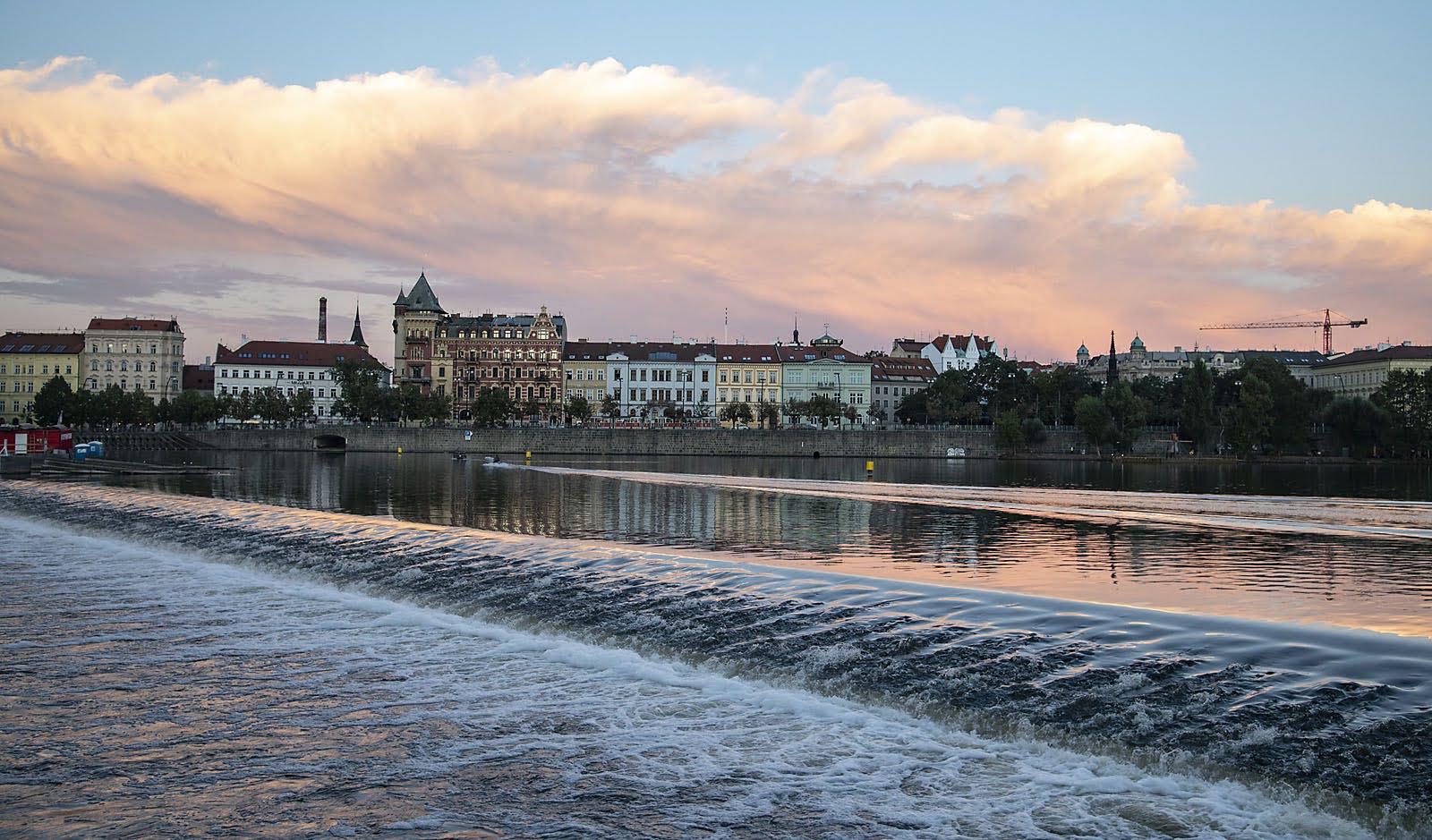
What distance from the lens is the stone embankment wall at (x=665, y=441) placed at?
364ft

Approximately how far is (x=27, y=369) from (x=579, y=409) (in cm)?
8140

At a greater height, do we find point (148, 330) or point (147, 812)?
point (148, 330)

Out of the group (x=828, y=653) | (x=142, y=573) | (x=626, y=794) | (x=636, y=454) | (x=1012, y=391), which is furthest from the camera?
(x=1012, y=391)

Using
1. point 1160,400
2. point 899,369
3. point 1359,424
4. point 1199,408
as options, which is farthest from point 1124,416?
point 899,369

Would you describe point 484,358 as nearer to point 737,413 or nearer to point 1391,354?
point 737,413

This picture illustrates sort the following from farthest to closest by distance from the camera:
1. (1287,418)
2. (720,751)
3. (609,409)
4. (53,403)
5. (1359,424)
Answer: (609,409) < (53,403) < (1287,418) < (1359,424) < (720,751)

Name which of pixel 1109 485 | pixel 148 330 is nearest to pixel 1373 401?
pixel 1109 485

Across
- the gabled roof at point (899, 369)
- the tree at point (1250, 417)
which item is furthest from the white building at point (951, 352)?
the tree at point (1250, 417)

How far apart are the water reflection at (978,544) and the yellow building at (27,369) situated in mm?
127485

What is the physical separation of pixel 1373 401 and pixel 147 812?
124254mm

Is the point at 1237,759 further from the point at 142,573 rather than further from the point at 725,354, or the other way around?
the point at 725,354

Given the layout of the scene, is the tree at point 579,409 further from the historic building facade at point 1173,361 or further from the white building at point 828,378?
the historic building facade at point 1173,361

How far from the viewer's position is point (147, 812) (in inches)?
280

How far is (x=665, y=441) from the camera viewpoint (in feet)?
371
